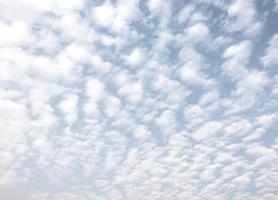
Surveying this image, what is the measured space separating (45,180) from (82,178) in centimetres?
458

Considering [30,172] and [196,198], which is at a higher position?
[30,172]

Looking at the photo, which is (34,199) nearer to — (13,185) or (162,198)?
(13,185)

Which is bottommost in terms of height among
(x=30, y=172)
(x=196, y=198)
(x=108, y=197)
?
(x=196, y=198)

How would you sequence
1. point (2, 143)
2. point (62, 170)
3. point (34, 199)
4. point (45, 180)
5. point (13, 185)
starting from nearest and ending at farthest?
point (2, 143)
point (62, 170)
point (45, 180)
point (13, 185)
point (34, 199)

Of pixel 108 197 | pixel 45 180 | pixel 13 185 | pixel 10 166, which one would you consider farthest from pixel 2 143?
pixel 108 197

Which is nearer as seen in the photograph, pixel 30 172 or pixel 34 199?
pixel 30 172

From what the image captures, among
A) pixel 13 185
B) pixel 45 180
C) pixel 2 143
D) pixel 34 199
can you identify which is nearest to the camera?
pixel 2 143

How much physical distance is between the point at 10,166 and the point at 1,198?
1068 cm

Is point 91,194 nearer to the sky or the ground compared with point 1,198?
nearer to the ground

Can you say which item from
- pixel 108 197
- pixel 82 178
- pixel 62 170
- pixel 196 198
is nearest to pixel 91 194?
pixel 108 197

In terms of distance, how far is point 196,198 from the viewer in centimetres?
2897

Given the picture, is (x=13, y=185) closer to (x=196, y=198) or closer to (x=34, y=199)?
(x=34, y=199)

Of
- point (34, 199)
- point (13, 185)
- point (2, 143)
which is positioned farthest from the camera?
point (34, 199)

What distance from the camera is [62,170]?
27641 mm
